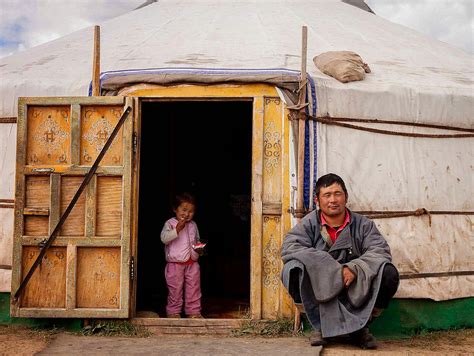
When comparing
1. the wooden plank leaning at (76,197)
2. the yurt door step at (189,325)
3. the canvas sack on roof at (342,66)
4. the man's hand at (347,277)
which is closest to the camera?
the man's hand at (347,277)

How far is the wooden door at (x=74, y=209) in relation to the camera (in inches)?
191

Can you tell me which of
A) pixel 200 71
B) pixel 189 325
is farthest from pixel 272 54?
pixel 189 325

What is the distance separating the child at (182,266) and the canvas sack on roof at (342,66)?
1.39m

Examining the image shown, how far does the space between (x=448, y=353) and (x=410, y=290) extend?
0.59 m

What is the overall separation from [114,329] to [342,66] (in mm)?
2400

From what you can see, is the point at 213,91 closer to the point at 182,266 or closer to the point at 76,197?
the point at 76,197

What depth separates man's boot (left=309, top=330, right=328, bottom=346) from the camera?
4543 millimetres

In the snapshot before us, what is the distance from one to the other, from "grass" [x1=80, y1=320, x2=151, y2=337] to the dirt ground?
8 centimetres

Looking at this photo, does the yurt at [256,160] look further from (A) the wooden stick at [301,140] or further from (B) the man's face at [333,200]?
(B) the man's face at [333,200]

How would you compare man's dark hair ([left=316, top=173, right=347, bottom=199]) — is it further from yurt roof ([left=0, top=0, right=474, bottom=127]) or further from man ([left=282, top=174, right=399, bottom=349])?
yurt roof ([left=0, top=0, right=474, bottom=127])

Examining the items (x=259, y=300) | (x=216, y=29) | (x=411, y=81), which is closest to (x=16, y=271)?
(x=259, y=300)

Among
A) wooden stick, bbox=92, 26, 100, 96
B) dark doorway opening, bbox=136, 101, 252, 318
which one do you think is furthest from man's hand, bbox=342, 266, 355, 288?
dark doorway opening, bbox=136, 101, 252, 318

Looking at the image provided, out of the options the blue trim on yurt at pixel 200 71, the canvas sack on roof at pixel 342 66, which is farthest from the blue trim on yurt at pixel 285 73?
the canvas sack on roof at pixel 342 66

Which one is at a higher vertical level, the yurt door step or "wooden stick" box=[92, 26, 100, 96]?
"wooden stick" box=[92, 26, 100, 96]
